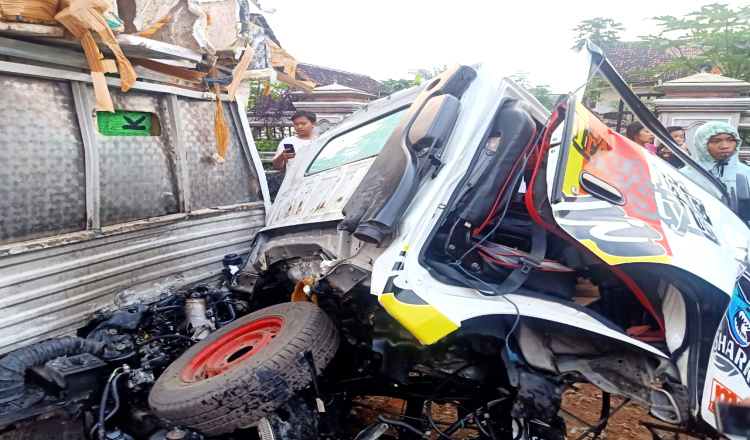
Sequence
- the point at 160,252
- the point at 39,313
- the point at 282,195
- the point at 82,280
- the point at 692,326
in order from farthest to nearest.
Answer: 1. the point at 282,195
2. the point at 160,252
3. the point at 82,280
4. the point at 39,313
5. the point at 692,326

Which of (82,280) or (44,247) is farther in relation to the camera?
(82,280)

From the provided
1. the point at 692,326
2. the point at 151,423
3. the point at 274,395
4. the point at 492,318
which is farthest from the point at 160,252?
the point at 692,326

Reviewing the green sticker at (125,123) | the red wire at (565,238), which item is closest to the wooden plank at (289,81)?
the green sticker at (125,123)

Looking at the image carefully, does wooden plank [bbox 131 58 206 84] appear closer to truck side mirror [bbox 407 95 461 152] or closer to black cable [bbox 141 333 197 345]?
black cable [bbox 141 333 197 345]

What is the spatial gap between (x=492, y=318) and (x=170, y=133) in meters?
2.88

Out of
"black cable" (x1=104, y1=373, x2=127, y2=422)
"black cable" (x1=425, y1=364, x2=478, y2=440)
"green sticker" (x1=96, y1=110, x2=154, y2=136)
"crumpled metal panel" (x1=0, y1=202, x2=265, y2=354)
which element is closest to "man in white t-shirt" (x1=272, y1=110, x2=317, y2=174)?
"crumpled metal panel" (x1=0, y1=202, x2=265, y2=354)

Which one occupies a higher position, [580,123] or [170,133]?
[580,123]

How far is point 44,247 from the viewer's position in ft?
9.43

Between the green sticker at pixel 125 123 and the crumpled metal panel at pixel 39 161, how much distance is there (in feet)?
0.72

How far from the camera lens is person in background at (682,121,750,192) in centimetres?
410

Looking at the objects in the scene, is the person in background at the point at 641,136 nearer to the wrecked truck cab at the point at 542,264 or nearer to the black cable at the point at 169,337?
the wrecked truck cab at the point at 542,264

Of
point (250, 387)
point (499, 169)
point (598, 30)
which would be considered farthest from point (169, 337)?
point (598, 30)

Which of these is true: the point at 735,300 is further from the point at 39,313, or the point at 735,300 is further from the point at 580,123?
the point at 39,313

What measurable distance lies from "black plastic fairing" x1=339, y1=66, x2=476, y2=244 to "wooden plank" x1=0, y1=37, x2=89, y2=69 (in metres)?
1.99
